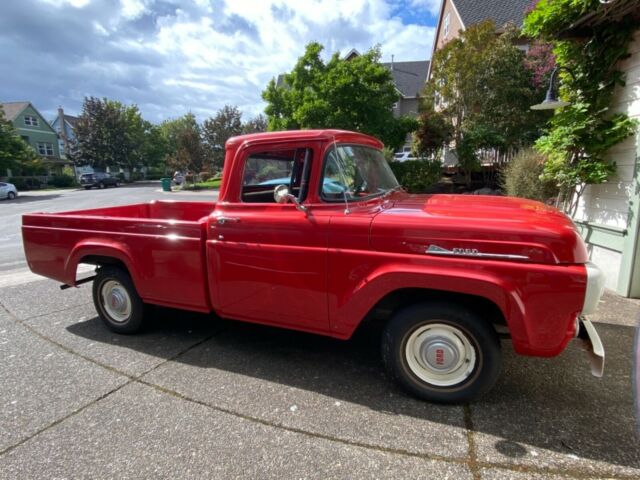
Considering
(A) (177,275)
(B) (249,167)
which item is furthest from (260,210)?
(A) (177,275)

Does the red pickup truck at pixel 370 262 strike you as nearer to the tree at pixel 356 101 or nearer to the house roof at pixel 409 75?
the tree at pixel 356 101

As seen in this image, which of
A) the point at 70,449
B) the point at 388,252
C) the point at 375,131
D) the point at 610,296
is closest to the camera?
the point at 70,449

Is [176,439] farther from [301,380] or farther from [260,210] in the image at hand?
[260,210]

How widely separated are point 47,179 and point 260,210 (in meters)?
47.4

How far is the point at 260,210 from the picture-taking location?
10.5 ft

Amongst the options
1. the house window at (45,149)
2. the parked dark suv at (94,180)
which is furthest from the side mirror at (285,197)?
the house window at (45,149)

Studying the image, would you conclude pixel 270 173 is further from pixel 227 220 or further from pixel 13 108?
pixel 13 108

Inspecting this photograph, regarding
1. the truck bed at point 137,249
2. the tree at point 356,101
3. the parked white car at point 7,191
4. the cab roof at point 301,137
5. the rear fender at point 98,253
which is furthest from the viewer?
the parked white car at point 7,191

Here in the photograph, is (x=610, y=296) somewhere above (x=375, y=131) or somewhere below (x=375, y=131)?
below

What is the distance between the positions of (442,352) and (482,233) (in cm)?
91

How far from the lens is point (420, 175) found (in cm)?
1406

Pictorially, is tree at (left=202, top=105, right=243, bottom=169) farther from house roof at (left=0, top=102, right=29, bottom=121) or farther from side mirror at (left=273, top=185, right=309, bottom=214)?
side mirror at (left=273, top=185, right=309, bottom=214)

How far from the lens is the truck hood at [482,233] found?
93.2 inches

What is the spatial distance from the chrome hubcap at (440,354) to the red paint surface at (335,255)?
0.35 metres
